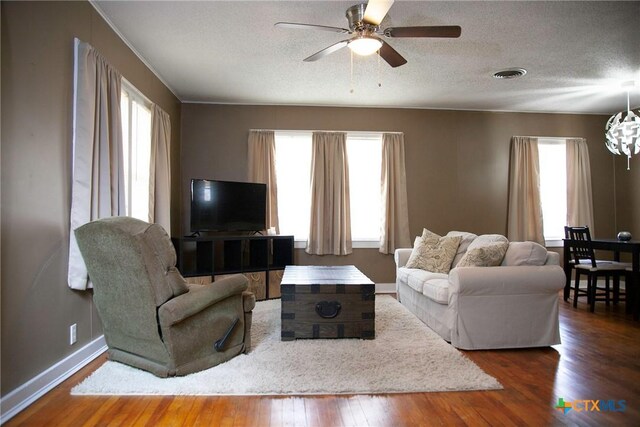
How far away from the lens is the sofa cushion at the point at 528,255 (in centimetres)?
308

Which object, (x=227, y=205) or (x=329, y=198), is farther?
(x=329, y=198)

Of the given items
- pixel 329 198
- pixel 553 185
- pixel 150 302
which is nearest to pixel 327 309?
pixel 150 302

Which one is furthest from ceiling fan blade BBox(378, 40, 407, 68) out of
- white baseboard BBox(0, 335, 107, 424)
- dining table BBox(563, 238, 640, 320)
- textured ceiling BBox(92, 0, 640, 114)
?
white baseboard BBox(0, 335, 107, 424)

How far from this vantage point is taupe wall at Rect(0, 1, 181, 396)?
1.95m

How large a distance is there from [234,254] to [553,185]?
201 inches

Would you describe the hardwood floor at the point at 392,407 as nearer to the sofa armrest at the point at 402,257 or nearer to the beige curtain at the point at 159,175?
the beige curtain at the point at 159,175

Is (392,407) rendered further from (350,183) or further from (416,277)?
(350,183)

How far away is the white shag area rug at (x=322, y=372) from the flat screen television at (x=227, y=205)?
190cm

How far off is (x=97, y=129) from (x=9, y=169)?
2.74 ft

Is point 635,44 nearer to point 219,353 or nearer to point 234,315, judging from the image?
point 234,315

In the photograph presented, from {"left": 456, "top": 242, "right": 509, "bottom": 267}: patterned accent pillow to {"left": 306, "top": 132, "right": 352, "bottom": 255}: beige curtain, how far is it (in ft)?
7.42

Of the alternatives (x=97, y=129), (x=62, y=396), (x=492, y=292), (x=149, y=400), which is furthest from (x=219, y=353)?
(x=492, y=292)

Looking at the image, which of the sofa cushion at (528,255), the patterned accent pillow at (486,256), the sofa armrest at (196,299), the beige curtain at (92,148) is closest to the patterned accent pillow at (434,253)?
the patterned accent pillow at (486,256)

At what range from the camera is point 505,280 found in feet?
9.53
